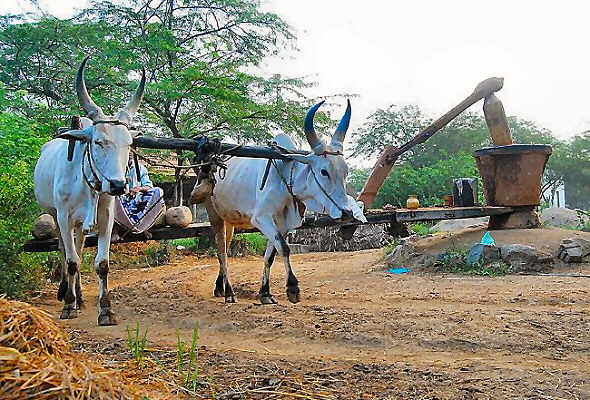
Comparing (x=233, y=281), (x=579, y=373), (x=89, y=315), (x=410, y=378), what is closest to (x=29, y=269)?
(x=89, y=315)

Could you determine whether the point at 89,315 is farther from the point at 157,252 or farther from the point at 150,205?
the point at 157,252

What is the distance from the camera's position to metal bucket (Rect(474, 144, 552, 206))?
32.1ft

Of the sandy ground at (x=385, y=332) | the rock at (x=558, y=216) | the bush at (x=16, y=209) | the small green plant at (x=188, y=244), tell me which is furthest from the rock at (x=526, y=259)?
the small green plant at (x=188, y=244)

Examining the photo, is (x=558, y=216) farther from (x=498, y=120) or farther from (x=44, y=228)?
(x=44, y=228)

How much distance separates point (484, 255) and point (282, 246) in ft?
12.7

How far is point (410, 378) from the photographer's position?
3086 mm

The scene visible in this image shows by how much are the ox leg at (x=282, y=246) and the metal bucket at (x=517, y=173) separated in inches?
213

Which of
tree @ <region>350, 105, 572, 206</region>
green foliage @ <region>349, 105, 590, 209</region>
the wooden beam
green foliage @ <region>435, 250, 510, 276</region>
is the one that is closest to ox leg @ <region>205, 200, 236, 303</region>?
the wooden beam

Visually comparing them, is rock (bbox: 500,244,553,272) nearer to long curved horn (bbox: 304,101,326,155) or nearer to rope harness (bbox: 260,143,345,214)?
rope harness (bbox: 260,143,345,214)

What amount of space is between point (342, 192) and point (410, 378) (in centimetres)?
255

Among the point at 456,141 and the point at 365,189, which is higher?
the point at 456,141

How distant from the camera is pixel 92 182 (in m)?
4.86

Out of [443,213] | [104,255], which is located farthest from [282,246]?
[443,213]

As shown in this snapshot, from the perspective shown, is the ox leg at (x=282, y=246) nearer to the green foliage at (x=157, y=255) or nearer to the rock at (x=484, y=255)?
the rock at (x=484, y=255)
